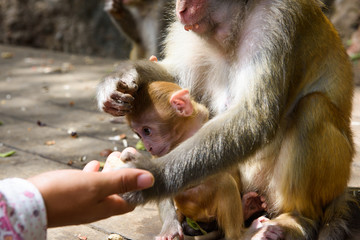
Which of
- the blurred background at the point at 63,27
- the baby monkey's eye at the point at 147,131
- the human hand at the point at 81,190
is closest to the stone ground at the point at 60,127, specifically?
the baby monkey's eye at the point at 147,131

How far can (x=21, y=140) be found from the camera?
452 cm

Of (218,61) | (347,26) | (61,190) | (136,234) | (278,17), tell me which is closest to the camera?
(61,190)

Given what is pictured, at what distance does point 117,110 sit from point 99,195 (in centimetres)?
89

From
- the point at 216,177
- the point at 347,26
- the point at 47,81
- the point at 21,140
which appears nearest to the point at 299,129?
the point at 216,177

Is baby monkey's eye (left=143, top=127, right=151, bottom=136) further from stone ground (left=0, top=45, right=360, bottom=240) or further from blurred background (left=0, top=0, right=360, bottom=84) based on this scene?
blurred background (left=0, top=0, right=360, bottom=84)

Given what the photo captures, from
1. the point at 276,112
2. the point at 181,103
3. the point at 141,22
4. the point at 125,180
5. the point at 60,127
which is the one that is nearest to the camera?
the point at 125,180

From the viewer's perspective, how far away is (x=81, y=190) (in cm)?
209

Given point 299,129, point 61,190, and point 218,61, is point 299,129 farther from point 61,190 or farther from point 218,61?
point 61,190

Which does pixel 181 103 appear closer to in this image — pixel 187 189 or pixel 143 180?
pixel 187 189

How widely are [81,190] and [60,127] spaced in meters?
2.95

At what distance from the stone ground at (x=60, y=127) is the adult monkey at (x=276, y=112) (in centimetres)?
67

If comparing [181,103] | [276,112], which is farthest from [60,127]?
[276,112]

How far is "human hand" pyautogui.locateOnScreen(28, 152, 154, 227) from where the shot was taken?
2037 mm

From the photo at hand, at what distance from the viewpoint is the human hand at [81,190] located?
2.04 metres
